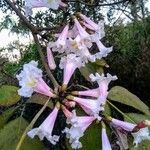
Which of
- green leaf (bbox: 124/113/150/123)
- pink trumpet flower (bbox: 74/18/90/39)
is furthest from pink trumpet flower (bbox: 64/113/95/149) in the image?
pink trumpet flower (bbox: 74/18/90/39)

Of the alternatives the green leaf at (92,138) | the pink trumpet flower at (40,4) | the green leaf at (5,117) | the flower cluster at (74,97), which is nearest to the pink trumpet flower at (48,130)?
the flower cluster at (74,97)

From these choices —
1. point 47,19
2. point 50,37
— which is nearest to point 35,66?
point 50,37

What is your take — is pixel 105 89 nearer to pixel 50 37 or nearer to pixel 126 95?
pixel 126 95

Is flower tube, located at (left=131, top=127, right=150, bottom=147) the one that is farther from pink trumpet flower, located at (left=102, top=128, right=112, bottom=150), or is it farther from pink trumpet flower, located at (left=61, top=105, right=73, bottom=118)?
pink trumpet flower, located at (left=61, top=105, right=73, bottom=118)

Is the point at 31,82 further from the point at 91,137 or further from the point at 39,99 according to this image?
the point at 91,137

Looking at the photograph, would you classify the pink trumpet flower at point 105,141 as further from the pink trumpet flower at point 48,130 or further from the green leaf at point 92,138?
the pink trumpet flower at point 48,130

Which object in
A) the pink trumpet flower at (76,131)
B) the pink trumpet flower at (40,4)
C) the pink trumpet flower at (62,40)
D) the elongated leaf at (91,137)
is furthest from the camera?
the pink trumpet flower at (40,4)
